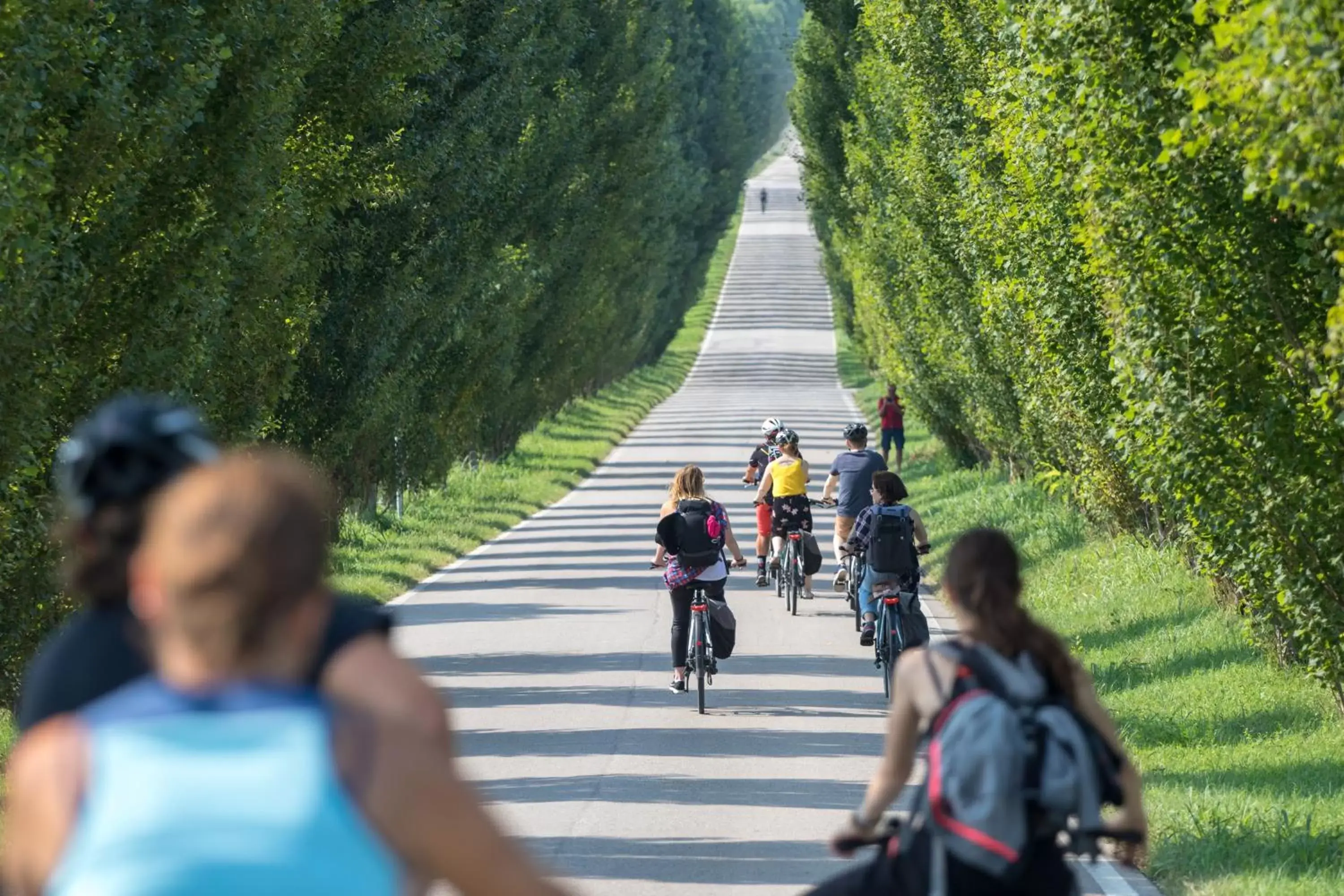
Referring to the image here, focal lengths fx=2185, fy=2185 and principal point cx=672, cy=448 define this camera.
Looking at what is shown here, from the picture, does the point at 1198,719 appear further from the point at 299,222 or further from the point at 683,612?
the point at 299,222

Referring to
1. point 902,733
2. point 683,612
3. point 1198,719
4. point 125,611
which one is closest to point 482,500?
point 683,612

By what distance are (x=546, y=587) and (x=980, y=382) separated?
257 inches

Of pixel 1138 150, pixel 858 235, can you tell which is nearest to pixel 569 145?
pixel 858 235

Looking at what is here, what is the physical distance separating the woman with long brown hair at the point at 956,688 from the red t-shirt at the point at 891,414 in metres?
35.3

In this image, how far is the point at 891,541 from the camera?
1565 centimetres

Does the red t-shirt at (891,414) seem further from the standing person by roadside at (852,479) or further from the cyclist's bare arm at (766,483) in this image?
the standing person by roadside at (852,479)

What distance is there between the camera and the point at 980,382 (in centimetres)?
2767

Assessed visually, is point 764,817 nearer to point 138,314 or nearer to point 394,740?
point 138,314

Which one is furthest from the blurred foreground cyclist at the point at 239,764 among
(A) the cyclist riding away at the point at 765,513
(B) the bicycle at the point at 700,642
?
(A) the cyclist riding away at the point at 765,513

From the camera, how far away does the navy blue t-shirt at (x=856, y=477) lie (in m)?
19.5

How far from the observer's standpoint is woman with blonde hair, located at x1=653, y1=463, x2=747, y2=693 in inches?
610

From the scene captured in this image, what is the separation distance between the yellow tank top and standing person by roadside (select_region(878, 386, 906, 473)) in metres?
18.0

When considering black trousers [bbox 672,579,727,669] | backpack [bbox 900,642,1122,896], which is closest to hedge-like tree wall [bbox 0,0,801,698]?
black trousers [bbox 672,579,727,669]

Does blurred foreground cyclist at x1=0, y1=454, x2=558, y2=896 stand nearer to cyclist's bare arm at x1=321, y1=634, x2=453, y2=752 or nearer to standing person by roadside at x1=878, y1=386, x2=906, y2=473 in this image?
cyclist's bare arm at x1=321, y1=634, x2=453, y2=752
